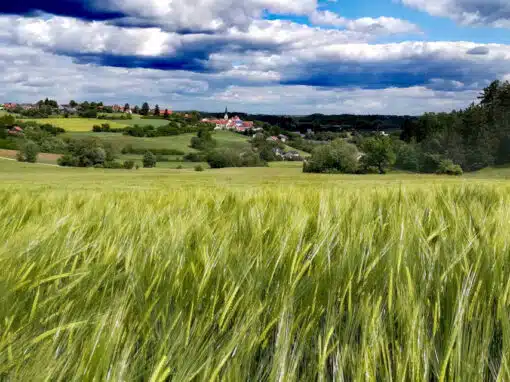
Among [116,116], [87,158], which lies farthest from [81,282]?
[116,116]

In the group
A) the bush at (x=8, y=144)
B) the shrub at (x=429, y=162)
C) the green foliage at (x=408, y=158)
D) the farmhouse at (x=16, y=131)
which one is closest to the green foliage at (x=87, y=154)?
the bush at (x=8, y=144)

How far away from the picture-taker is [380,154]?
82625 millimetres

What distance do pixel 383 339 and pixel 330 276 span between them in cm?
25

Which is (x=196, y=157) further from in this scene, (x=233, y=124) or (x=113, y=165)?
(x=233, y=124)

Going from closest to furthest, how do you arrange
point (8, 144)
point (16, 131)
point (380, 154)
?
point (380, 154)
point (8, 144)
point (16, 131)

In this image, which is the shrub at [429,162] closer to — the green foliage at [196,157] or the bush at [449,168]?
the bush at [449,168]

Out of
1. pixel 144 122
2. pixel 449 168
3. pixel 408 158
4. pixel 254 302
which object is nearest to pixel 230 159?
pixel 408 158

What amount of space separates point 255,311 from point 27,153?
290 ft

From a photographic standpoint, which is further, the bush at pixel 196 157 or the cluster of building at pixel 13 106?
the cluster of building at pixel 13 106

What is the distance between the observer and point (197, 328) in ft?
2.27

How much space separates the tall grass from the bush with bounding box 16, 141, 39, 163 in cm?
8671

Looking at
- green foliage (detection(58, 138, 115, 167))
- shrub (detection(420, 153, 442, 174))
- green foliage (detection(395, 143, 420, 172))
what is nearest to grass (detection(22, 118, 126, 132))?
green foliage (detection(58, 138, 115, 167))

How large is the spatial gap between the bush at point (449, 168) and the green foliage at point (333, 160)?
14.0m

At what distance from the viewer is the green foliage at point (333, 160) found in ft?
262
